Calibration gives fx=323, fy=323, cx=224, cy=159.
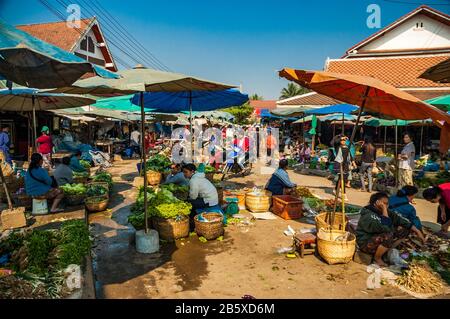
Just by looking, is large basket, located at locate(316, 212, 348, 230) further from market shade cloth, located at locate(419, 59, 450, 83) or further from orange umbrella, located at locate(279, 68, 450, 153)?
market shade cloth, located at locate(419, 59, 450, 83)

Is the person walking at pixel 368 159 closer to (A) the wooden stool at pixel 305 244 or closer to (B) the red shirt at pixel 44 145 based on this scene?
(A) the wooden stool at pixel 305 244

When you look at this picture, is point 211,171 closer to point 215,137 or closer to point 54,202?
point 54,202

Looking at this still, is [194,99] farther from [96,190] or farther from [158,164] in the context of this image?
[96,190]

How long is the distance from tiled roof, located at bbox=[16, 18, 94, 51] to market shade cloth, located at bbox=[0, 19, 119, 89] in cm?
2121

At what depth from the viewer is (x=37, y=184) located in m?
6.93

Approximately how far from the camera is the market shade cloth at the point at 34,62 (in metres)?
3.13

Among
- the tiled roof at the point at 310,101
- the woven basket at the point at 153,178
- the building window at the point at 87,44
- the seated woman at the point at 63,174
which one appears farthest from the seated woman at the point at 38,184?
the tiled roof at the point at 310,101

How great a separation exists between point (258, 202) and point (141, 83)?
15.4ft

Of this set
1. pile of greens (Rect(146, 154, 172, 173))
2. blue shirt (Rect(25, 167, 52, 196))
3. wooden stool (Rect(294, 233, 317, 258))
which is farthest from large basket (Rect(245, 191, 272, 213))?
blue shirt (Rect(25, 167, 52, 196))

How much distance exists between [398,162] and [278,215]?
5067 millimetres

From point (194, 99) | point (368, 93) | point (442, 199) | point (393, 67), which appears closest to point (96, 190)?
point (194, 99)

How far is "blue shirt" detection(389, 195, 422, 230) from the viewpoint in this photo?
5883 mm
